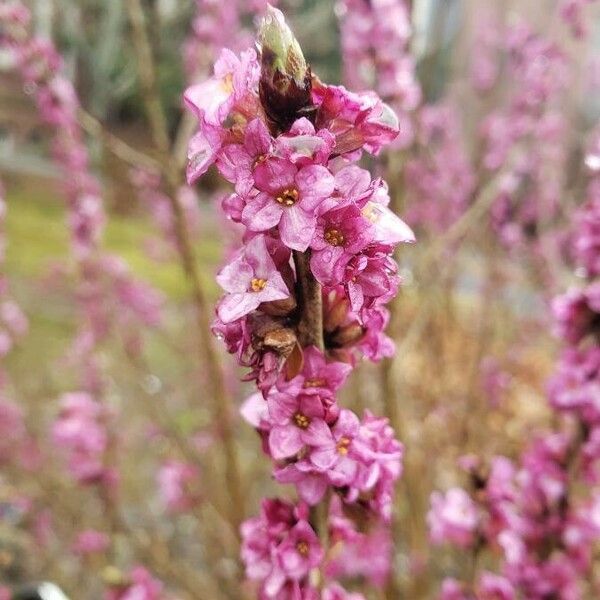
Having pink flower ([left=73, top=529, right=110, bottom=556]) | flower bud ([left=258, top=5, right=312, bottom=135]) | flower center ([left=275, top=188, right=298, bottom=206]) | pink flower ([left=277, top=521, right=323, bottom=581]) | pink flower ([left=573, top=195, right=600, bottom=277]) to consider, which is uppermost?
flower bud ([left=258, top=5, right=312, bottom=135])

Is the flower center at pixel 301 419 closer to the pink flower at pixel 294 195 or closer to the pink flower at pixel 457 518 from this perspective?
the pink flower at pixel 294 195

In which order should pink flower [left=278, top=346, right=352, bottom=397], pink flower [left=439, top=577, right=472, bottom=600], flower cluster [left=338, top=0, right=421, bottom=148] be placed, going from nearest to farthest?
pink flower [left=278, top=346, right=352, bottom=397], pink flower [left=439, top=577, right=472, bottom=600], flower cluster [left=338, top=0, right=421, bottom=148]

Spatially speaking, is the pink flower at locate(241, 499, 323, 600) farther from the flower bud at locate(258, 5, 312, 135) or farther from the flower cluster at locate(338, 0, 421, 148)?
the flower cluster at locate(338, 0, 421, 148)

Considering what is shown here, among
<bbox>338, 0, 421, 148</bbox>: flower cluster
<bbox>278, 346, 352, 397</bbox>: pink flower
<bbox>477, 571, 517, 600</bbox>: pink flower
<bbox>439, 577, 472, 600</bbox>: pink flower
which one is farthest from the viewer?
<bbox>338, 0, 421, 148</bbox>: flower cluster

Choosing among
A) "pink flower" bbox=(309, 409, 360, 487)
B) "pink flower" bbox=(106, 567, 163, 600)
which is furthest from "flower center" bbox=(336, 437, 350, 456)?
"pink flower" bbox=(106, 567, 163, 600)

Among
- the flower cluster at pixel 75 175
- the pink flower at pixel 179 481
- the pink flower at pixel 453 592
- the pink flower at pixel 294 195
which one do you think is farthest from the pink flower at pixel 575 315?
the pink flower at pixel 179 481
